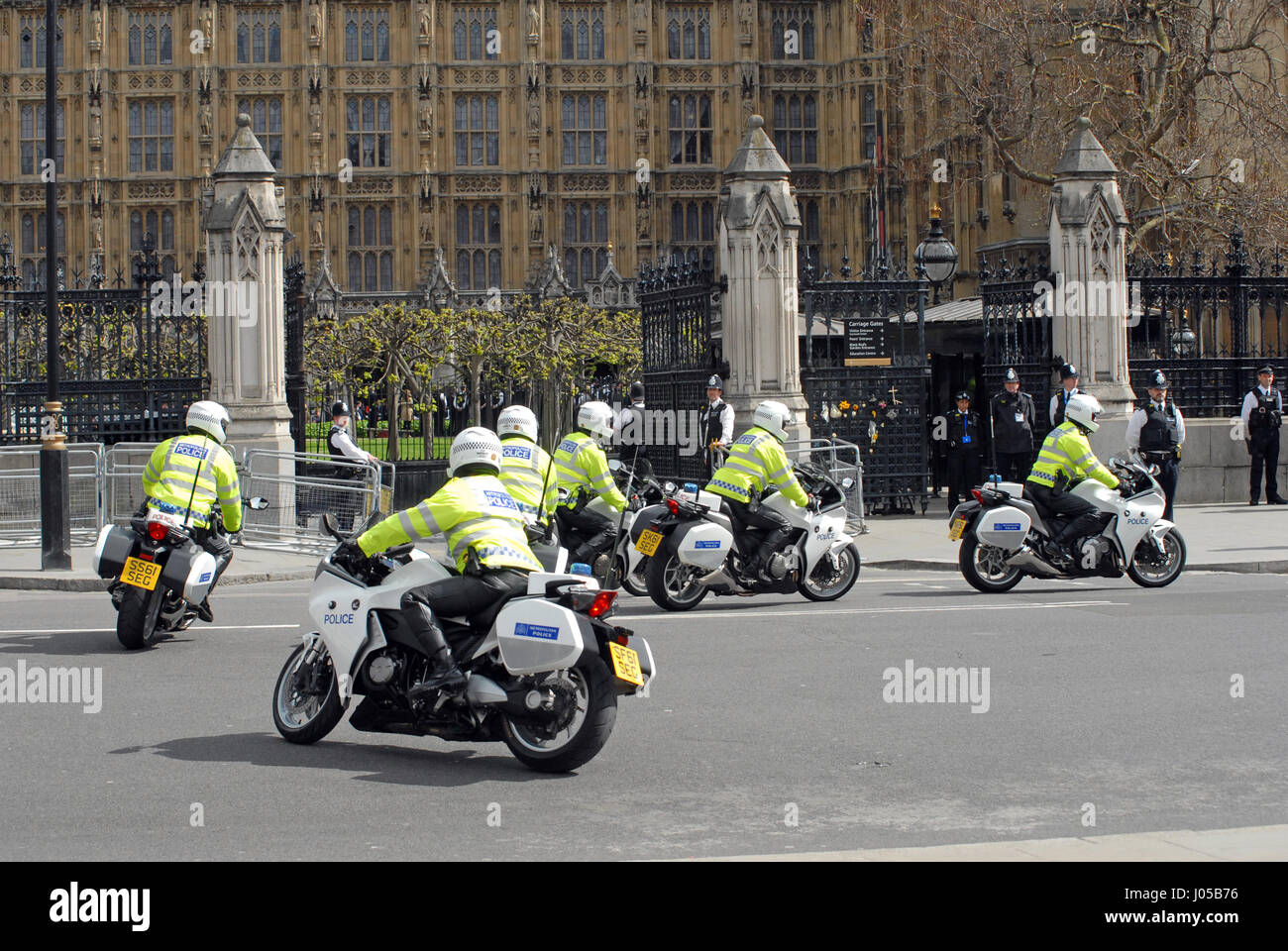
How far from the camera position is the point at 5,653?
11016 mm

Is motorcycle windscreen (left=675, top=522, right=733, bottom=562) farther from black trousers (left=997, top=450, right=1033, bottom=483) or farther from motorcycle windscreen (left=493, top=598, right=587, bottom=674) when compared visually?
black trousers (left=997, top=450, right=1033, bottom=483)

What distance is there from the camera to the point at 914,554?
705 inches

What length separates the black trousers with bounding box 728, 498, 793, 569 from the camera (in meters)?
13.7

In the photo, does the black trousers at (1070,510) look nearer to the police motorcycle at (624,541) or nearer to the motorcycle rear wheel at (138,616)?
the police motorcycle at (624,541)

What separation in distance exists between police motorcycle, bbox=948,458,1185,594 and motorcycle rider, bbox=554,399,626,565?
307cm

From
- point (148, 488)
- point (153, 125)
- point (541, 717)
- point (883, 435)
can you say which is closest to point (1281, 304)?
point (883, 435)

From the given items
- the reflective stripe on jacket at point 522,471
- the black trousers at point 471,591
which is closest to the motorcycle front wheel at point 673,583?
the reflective stripe on jacket at point 522,471

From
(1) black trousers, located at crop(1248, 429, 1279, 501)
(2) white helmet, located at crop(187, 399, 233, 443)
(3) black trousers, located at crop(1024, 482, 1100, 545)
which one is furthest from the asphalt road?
(1) black trousers, located at crop(1248, 429, 1279, 501)

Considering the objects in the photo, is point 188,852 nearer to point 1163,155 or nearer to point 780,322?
point 780,322

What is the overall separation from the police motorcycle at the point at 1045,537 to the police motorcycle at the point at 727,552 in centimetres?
114

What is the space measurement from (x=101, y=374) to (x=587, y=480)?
10.1 meters

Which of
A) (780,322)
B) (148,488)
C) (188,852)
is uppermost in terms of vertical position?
(780,322)

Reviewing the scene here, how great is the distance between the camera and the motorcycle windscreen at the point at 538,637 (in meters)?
7.54

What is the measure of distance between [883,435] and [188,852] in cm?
1643
